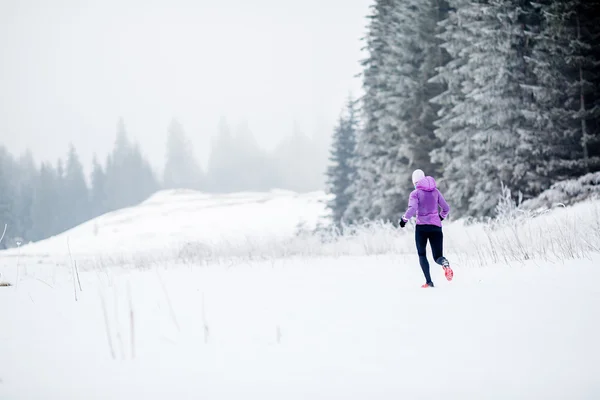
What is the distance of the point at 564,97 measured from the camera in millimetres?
12688

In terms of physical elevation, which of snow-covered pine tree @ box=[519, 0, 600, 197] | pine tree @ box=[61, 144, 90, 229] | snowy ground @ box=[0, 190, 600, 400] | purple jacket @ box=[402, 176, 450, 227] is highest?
pine tree @ box=[61, 144, 90, 229]

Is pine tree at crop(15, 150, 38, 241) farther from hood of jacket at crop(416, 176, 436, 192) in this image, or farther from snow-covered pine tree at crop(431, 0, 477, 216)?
hood of jacket at crop(416, 176, 436, 192)

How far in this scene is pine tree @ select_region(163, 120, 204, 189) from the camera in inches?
2712

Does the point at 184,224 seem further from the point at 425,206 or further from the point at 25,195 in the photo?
the point at 25,195

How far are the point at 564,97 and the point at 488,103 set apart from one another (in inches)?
81.3

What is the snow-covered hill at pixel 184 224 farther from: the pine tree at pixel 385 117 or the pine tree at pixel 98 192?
the pine tree at pixel 98 192

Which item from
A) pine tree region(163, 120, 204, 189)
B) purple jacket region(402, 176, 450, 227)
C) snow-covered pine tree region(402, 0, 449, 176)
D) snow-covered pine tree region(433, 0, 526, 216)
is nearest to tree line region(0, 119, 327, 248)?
pine tree region(163, 120, 204, 189)

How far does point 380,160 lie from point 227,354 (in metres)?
17.4

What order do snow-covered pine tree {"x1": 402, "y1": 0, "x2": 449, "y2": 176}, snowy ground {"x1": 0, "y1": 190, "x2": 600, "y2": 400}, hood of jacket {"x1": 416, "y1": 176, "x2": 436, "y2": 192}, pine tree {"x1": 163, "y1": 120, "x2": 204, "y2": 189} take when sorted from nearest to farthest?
snowy ground {"x1": 0, "y1": 190, "x2": 600, "y2": 400}
hood of jacket {"x1": 416, "y1": 176, "x2": 436, "y2": 192}
snow-covered pine tree {"x1": 402, "y1": 0, "x2": 449, "y2": 176}
pine tree {"x1": 163, "y1": 120, "x2": 204, "y2": 189}

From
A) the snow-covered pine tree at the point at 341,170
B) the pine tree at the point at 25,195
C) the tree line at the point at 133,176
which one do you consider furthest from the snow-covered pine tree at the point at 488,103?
the pine tree at the point at 25,195

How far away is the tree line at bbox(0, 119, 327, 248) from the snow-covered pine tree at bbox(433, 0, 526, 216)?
5798 centimetres

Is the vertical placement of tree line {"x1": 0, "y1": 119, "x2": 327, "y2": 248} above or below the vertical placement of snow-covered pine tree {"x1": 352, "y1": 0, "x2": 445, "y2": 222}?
above

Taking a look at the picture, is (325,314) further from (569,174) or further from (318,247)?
(569,174)

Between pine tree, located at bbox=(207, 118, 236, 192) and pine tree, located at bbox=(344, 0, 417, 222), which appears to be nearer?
pine tree, located at bbox=(344, 0, 417, 222)
